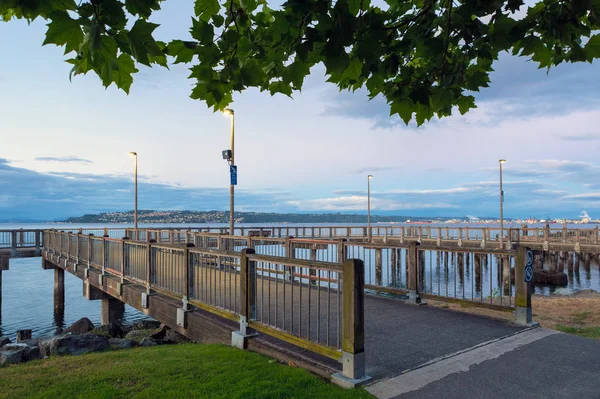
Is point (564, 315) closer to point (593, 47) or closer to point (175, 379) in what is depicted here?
point (593, 47)

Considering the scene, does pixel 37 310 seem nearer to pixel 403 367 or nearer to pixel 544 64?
pixel 403 367

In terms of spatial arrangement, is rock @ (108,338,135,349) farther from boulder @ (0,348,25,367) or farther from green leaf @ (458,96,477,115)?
green leaf @ (458,96,477,115)

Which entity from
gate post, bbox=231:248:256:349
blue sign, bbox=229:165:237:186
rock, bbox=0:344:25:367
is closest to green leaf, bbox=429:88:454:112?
gate post, bbox=231:248:256:349

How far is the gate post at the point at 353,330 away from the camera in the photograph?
4926mm

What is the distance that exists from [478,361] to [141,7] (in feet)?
18.5

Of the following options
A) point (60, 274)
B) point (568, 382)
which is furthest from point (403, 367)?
point (60, 274)

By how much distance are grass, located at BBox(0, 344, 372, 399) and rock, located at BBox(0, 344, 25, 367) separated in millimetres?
1725

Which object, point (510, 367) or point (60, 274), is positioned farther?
point (60, 274)

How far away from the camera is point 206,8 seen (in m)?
3.75

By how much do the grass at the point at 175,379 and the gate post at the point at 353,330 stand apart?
23 centimetres

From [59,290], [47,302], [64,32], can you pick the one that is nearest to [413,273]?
[64,32]

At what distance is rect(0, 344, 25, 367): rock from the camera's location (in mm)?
8219

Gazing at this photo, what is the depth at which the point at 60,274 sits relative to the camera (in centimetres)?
2525

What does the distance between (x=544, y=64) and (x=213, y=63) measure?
10.3 ft
